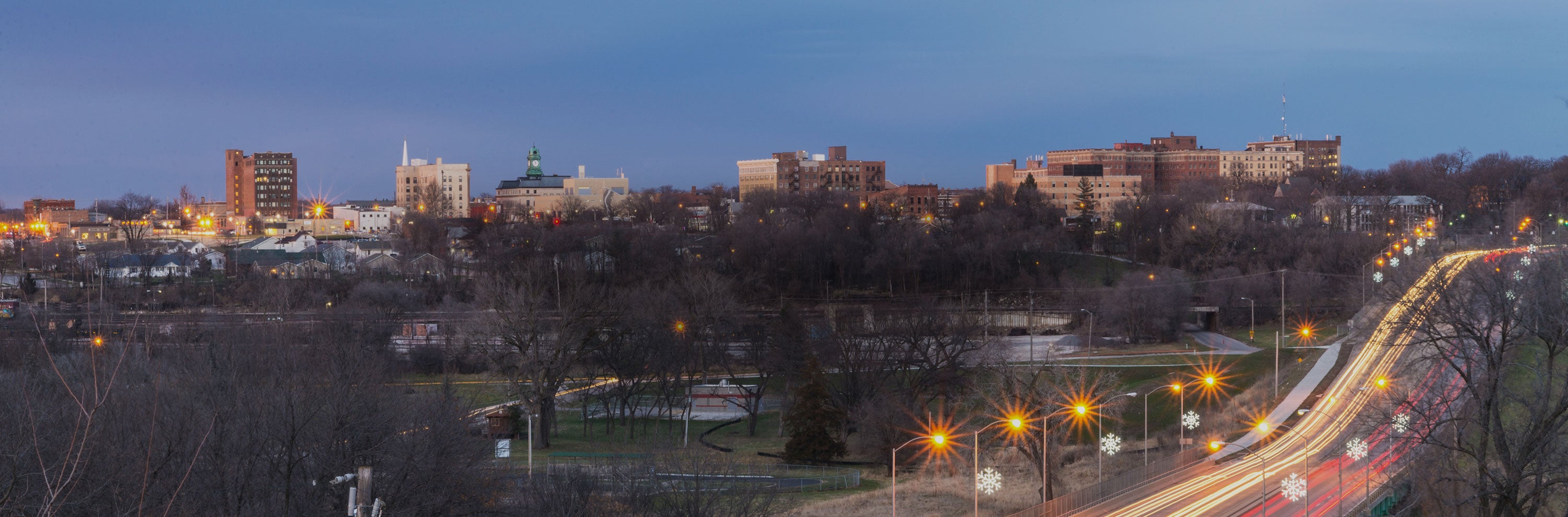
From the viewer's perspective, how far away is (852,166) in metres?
150

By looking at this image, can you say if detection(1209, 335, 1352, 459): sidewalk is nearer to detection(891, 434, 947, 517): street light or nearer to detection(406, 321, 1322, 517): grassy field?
detection(406, 321, 1322, 517): grassy field

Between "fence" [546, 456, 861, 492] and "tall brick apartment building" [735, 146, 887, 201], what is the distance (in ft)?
365

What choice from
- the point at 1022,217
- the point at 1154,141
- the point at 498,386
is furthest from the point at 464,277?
the point at 1154,141

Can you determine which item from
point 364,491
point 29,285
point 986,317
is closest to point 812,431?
point 986,317

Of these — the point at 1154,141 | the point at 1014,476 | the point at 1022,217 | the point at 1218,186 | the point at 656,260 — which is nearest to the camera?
the point at 1014,476

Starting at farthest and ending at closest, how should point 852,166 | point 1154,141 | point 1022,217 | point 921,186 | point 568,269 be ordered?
point 1154,141 → point 852,166 → point 921,186 → point 1022,217 → point 568,269

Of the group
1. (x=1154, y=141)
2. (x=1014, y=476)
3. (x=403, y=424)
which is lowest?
(x=1014, y=476)

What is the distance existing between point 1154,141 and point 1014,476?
→ 143593mm

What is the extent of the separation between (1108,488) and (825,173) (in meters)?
124

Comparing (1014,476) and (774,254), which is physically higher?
(774,254)

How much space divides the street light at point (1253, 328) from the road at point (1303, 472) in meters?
18.1

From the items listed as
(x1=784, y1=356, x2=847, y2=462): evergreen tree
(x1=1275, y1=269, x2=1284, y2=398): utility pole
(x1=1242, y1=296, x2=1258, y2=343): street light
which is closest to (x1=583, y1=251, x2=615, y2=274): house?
(x1=1242, y1=296, x2=1258, y2=343): street light

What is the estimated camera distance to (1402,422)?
22250 mm

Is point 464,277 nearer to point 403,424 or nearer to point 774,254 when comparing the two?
point 774,254
